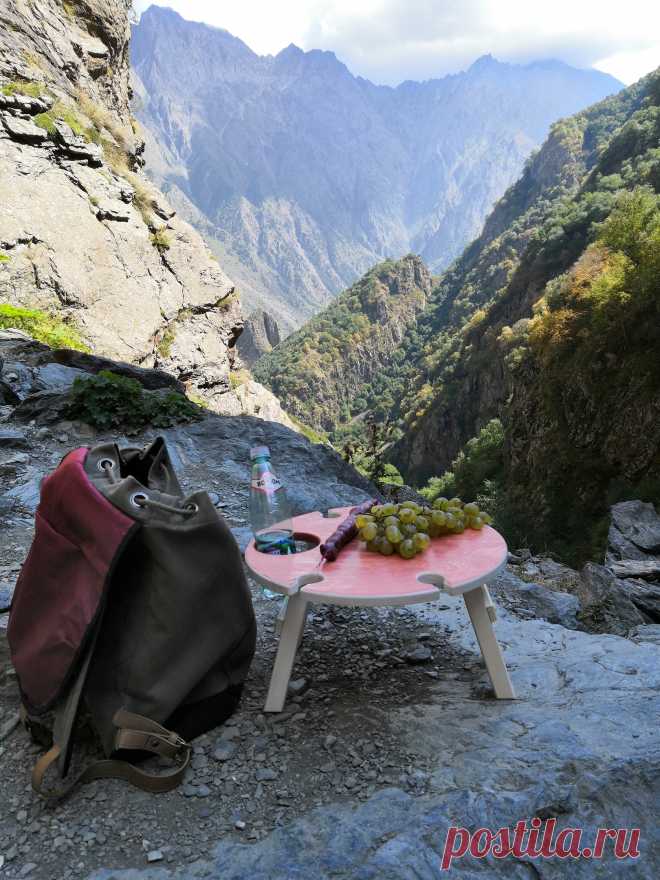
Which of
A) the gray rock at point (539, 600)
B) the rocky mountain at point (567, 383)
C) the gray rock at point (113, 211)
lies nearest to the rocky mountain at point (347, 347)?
the rocky mountain at point (567, 383)

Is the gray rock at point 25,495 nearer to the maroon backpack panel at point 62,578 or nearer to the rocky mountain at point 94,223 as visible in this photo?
the maroon backpack panel at point 62,578

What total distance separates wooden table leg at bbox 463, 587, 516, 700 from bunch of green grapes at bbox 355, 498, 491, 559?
1.02ft

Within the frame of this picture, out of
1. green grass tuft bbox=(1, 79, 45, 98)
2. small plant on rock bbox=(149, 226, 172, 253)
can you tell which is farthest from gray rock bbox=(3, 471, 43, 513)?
small plant on rock bbox=(149, 226, 172, 253)

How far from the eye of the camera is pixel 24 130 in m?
14.2

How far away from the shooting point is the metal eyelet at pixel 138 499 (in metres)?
1.85

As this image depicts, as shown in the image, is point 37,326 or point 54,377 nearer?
point 54,377

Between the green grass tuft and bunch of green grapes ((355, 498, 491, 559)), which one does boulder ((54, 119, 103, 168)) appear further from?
bunch of green grapes ((355, 498, 491, 559))

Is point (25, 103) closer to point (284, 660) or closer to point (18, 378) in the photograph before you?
point (18, 378)

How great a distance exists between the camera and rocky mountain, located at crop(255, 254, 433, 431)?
115006mm

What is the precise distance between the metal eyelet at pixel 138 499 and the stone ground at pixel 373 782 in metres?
0.95

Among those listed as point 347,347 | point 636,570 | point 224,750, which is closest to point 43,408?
point 224,750

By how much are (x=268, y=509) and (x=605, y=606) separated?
2643 mm

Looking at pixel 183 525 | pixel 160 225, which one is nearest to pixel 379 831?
pixel 183 525

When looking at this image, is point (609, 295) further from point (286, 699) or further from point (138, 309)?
point (286, 699)
